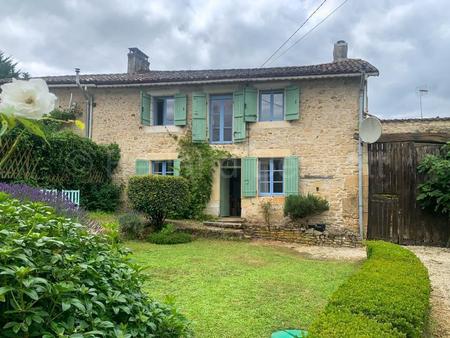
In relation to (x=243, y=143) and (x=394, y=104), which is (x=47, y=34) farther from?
(x=394, y=104)

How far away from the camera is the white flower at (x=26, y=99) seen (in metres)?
1.20

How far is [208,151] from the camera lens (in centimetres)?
1274

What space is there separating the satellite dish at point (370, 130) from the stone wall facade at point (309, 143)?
2.36 ft

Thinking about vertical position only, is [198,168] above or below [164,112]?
below

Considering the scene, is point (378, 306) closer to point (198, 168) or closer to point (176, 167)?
point (198, 168)

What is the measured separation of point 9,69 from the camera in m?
21.5

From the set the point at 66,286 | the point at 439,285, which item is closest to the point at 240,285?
the point at 439,285

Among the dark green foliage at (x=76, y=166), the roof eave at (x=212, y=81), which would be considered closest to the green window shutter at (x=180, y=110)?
the roof eave at (x=212, y=81)

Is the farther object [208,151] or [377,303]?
[208,151]

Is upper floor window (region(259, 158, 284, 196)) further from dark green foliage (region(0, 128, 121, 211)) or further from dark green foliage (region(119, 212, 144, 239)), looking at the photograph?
dark green foliage (region(0, 128, 121, 211))

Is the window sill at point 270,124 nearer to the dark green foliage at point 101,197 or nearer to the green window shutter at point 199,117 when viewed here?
the green window shutter at point 199,117

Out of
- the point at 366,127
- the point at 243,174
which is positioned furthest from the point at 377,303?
the point at 243,174

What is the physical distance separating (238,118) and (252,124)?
52 centimetres

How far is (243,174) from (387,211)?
4584 mm
